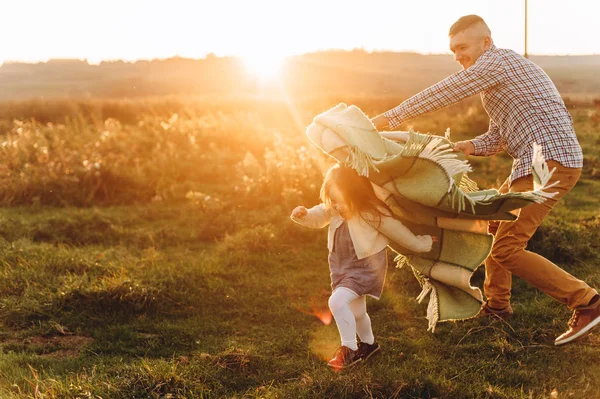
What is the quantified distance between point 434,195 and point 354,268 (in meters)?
0.76

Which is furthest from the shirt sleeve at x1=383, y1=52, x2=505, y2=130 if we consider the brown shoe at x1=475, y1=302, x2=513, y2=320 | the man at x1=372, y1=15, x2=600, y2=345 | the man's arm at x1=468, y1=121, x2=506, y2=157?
the brown shoe at x1=475, y1=302, x2=513, y2=320

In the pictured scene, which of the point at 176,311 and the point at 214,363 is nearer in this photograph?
the point at 214,363

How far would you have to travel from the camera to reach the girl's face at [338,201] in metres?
3.64

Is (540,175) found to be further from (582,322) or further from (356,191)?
(582,322)

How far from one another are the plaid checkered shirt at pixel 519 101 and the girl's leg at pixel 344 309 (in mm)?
1174

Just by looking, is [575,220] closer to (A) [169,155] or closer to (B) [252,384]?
(B) [252,384]

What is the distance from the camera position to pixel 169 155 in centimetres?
1086

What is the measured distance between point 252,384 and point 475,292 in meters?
1.61

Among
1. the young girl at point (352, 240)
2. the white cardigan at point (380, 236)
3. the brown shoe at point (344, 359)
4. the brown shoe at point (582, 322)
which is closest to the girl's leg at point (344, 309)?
the young girl at point (352, 240)

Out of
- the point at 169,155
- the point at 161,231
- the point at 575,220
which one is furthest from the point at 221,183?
the point at 575,220

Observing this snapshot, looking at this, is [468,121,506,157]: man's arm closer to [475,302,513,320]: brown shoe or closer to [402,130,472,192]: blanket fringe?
[402,130,472,192]: blanket fringe

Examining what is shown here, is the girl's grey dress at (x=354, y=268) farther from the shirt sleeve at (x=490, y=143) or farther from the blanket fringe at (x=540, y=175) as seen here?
the shirt sleeve at (x=490, y=143)

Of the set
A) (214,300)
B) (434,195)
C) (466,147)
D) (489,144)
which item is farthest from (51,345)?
(489,144)

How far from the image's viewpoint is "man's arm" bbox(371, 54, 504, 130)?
382cm
